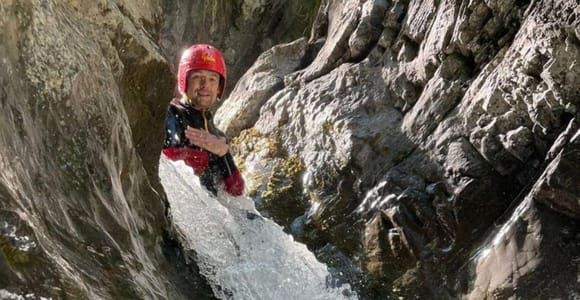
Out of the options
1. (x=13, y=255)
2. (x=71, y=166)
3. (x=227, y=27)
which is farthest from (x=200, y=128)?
(x=227, y=27)

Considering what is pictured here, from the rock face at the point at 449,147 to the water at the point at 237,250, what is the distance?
867mm

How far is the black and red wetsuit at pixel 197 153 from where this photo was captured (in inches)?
229

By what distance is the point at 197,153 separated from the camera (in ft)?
19.3

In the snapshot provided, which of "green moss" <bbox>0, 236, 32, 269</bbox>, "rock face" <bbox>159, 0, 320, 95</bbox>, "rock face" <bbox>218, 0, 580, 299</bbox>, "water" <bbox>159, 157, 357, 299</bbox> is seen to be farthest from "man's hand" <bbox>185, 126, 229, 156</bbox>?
"rock face" <bbox>159, 0, 320, 95</bbox>

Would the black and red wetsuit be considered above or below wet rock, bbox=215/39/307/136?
below

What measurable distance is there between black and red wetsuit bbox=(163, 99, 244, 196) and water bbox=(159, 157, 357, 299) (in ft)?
0.42

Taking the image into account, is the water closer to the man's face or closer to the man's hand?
the man's hand

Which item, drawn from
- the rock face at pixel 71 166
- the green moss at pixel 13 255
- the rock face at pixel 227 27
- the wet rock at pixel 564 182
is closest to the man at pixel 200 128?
the rock face at pixel 71 166

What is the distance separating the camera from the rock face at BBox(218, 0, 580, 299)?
4.87m

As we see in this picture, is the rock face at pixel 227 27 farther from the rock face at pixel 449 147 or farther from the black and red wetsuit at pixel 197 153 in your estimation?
the black and red wetsuit at pixel 197 153

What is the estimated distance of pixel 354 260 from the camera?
6082mm

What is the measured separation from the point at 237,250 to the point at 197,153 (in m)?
1.48

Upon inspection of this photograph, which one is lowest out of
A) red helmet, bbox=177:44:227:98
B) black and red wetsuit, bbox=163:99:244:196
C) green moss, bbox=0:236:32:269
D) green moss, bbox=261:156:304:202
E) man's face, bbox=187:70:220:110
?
green moss, bbox=0:236:32:269

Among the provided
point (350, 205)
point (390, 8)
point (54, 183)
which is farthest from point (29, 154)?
point (390, 8)
